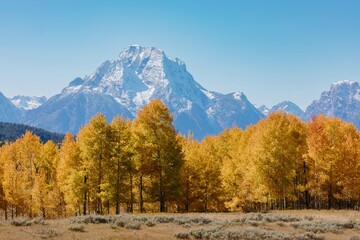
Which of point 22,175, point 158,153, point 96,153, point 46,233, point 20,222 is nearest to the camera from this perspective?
point 46,233

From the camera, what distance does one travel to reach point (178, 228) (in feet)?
122

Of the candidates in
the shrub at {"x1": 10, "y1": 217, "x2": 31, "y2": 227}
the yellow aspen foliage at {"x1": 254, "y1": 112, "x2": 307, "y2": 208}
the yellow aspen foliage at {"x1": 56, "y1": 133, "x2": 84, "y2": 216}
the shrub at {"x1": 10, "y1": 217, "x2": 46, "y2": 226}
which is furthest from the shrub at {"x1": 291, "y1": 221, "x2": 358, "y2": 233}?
the yellow aspen foliage at {"x1": 56, "y1": 133, "x2": 84, "y2": 216}

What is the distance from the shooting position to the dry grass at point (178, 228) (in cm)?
3091

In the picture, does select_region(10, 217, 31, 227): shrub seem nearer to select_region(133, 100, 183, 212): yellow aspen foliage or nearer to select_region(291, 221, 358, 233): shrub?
select_region(133, 100, 183, 212): yellow aspen foliage

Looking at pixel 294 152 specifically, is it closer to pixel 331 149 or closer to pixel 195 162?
pixel 331 149

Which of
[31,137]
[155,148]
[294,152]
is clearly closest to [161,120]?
[155,148]

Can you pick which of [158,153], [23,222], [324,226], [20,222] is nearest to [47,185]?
[158,153]

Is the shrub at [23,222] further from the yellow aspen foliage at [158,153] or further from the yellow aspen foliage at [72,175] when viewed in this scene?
the yellow aspen foliage at [158,153]

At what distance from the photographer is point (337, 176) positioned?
60.1m

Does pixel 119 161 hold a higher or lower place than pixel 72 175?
higher

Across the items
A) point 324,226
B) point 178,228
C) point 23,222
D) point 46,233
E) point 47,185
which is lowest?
point 324,226

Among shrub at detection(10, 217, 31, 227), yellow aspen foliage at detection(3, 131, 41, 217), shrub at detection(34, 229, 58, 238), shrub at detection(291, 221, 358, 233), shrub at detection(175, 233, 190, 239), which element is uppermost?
yellow aspen foliage at detection(3, 131, 41, 217)

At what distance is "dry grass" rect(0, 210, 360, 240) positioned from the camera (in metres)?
30.9

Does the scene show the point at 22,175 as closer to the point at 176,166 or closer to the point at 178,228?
the point at 176,166
